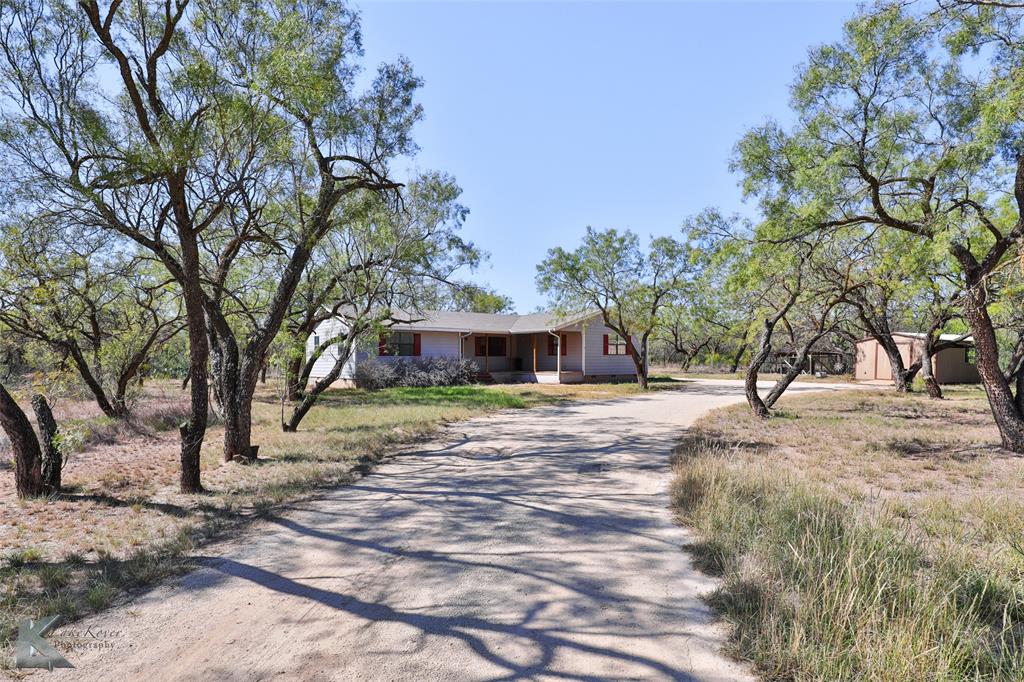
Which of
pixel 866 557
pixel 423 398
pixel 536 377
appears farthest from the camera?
pixel 536 377

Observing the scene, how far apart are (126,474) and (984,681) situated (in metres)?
9.61

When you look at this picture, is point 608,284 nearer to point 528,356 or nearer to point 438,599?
point 528,356

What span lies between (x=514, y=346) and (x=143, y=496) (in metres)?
25.3

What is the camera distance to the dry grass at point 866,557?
2.77m

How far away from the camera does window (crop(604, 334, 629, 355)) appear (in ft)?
95.3

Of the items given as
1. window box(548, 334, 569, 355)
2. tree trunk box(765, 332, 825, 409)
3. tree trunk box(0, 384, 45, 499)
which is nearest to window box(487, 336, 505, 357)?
window box(548, 334, 569, 355)

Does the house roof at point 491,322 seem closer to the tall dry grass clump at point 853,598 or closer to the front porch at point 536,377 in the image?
the front porch at point 536,377

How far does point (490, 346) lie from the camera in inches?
1190

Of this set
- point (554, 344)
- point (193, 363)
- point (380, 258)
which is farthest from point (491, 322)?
point (193, 363)

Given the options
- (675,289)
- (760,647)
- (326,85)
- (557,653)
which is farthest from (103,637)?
(675,289)

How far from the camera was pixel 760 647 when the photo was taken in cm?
299

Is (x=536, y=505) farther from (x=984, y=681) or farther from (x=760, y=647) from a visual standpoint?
(x=984, y=681)

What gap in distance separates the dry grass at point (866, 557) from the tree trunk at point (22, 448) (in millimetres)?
7606

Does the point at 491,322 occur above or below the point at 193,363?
above
